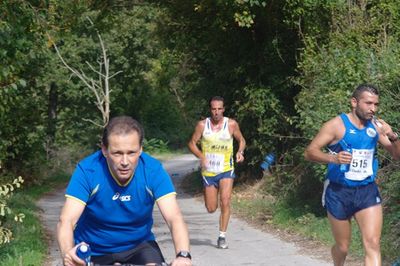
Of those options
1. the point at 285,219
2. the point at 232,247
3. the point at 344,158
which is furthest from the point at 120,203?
the point at 285,219

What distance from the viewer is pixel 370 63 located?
12.1 meters

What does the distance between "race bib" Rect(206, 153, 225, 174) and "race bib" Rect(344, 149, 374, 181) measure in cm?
437

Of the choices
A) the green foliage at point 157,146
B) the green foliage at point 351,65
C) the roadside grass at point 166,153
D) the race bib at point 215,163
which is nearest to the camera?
the green foliage at point 351,65

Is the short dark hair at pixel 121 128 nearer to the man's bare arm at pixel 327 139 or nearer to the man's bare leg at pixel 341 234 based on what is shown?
the man's bare arm at pixel 327 139

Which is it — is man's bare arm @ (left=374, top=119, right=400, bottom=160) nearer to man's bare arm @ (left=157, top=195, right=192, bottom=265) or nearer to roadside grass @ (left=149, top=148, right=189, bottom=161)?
man's bare arm @ (left=157, top=195, right=192, bottom=265)

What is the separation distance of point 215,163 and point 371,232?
4.68 meters

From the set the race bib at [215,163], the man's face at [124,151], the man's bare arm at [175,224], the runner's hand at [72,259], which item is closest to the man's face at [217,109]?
the race bib at [215,163]

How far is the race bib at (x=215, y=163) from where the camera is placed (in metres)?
11.8

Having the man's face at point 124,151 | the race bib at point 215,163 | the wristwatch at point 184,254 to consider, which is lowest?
the race bib at point 215,163

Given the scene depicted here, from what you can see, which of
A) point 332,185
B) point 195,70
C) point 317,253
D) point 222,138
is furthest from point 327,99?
point 195,70

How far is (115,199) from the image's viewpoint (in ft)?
16.5

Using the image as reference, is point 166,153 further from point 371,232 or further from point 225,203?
point 371,232

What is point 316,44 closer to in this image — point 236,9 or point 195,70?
point 236,9

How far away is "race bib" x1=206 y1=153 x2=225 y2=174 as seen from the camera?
466 inches
